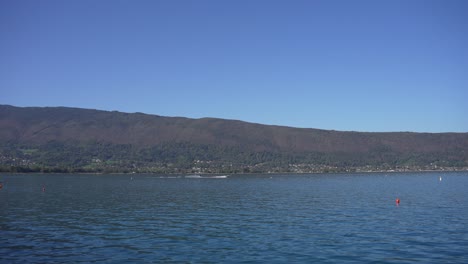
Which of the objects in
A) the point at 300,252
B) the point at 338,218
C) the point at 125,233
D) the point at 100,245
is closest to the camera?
the point at 300,252

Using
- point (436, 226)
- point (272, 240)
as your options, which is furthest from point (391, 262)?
point (436, 226)

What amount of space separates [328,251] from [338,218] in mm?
14917

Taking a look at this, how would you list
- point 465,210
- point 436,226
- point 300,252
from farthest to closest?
point 465,210 → point 436,226 → point 300,252

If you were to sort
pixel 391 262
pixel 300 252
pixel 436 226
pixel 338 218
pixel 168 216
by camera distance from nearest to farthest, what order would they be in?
pixel 391 262, pixel 300 252, pixel 436 226, pixel 338 218, pixel 168 216

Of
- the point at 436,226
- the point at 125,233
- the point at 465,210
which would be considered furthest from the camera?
the point at 465,210

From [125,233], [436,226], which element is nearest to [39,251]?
[125,233]

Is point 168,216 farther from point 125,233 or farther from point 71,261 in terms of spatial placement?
point 71,261

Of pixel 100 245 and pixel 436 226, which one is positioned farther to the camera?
pixel 436 226

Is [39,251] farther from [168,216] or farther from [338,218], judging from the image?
[338,218]

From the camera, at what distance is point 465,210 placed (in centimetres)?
4656

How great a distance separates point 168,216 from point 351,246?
21480mm

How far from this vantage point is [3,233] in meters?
33.2

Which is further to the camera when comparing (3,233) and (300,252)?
(3,233)

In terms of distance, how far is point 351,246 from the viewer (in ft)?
90.6
